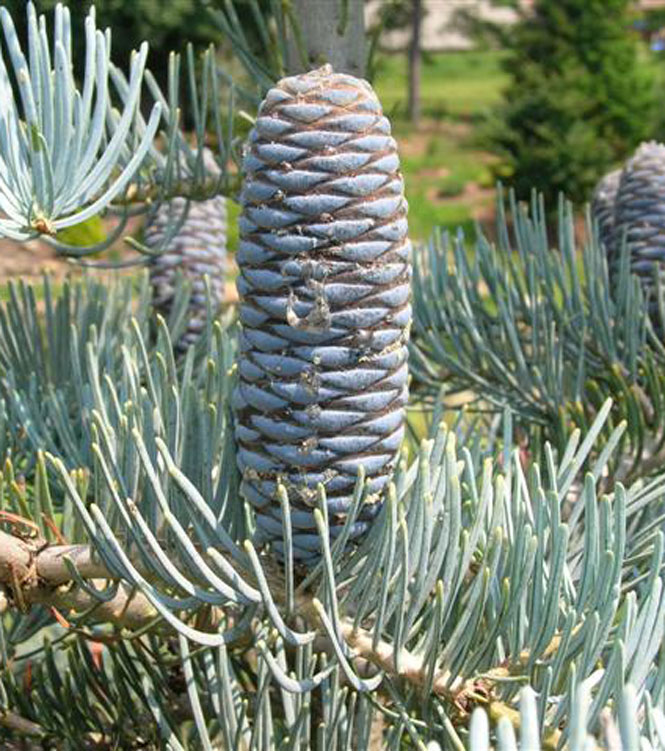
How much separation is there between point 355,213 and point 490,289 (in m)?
0.38

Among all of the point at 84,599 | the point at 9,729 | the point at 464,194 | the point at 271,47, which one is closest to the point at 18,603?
the point at 84,599

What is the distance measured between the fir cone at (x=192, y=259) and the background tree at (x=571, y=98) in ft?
16.6

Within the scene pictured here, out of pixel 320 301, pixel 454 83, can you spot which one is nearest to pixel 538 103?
pixel 454 83

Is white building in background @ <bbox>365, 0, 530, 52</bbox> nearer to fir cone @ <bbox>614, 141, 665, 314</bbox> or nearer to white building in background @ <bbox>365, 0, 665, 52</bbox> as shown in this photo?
white building in background @ <bbox>365, 0, 665, 52</bbox>

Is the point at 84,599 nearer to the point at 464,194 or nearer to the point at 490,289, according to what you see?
the point at 490,289

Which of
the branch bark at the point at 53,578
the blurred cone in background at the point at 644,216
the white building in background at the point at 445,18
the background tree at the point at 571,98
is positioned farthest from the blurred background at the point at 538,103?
the branch bark at the point at 53,578

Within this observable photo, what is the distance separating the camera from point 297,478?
0.44 metres

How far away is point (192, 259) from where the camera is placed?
0.88m

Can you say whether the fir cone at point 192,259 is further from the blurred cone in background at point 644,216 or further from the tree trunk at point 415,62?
the tree trunk at point 415,62

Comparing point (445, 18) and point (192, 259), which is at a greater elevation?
point (445, 18)

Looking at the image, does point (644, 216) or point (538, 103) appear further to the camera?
point (538, 103)

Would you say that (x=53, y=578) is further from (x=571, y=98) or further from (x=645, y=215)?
(x=571, y=98)

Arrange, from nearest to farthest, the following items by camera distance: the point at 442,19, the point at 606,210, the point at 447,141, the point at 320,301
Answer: the point at 320,301 < the point at 606,210 < the point at 447,141 < the point at 442,19

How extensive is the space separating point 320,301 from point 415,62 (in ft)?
28.4
